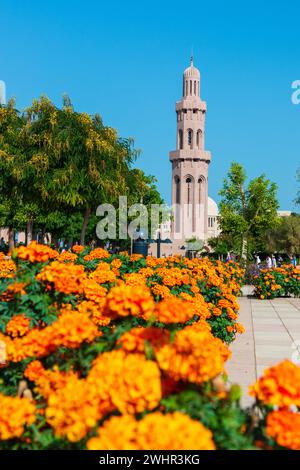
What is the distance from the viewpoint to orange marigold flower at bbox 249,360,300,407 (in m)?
2.37

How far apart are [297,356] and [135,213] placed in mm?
42296

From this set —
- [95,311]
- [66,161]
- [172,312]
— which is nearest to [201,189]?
[66,161]

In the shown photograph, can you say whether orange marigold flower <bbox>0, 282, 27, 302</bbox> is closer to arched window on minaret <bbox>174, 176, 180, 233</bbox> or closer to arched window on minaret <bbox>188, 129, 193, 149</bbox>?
arched window on minaret <bbox>174, 176, 180, 233</bbox>

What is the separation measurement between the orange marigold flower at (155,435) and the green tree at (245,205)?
51.3m

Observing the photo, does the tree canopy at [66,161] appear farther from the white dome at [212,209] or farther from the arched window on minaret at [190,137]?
the white dome at [212,209]

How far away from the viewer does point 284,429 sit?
2295 millimetres

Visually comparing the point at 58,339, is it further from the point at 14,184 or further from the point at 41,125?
the point at 14,184

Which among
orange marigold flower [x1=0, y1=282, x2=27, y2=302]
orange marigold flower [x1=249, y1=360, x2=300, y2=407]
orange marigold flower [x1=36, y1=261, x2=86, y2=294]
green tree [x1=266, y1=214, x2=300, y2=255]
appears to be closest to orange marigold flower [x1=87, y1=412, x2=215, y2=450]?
orange marigold flower [x1=249, y1=360, x2=300, y2=407]

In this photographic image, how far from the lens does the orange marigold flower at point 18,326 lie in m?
3.64

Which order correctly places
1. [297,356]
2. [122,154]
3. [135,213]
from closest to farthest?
[297,356] → [122,154] → [135,213]

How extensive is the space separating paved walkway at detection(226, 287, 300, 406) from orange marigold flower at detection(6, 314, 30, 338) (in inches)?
112

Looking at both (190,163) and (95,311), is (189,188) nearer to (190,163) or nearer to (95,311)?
(190,163)

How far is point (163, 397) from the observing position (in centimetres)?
248

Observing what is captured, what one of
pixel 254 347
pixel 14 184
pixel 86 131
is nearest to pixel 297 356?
pixel 254 347
